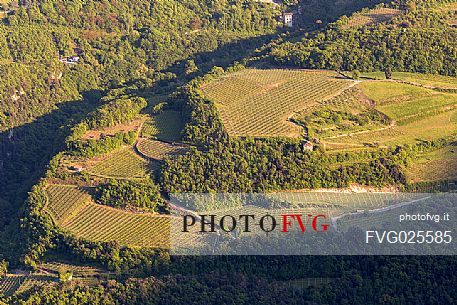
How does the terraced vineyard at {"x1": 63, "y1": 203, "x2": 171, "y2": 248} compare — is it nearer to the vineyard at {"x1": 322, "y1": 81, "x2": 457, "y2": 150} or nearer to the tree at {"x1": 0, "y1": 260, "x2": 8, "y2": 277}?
the tree at {"x1": 0, "y1": 260, "x2": 8, "y2": 277}

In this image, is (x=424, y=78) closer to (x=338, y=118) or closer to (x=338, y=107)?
(x=338, y=107)

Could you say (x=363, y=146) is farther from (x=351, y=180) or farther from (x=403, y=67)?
(x=403, y=67)

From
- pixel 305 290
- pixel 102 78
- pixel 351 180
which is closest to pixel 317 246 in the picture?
pixel 305 290

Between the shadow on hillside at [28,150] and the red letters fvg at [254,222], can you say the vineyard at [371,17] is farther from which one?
the red letters fvg at [254,222]

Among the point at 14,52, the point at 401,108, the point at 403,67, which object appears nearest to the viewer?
the point at 401,108

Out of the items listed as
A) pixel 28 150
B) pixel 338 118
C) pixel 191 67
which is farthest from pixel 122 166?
pixel 191 67

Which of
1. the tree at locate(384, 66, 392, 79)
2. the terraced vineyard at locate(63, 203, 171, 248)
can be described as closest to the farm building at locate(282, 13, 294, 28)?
the tree at locate(384, 66, 392, 79)

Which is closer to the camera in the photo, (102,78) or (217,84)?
(217,84)
